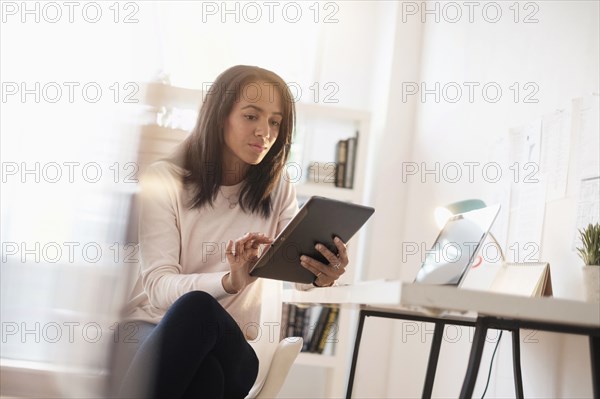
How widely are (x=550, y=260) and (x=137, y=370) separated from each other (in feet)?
3.67

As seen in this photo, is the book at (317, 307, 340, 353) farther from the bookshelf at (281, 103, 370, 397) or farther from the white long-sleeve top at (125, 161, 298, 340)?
the white long-sleeve top at (125, 161, 298, 340)

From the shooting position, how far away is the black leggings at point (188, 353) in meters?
1.22

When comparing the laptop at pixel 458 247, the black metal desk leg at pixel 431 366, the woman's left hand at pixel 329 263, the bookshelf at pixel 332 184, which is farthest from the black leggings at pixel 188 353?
the bookshelf at pixel 332 184

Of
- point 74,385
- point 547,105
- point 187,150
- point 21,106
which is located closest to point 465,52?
point 547,105

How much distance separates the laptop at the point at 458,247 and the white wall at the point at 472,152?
295mm

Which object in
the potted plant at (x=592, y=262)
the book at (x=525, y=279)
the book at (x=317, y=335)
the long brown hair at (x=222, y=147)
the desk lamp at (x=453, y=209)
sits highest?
the long brown hair at (x=222, y=147)

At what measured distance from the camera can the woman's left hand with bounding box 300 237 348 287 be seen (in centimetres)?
152

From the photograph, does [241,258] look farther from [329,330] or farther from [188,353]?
[329,330]

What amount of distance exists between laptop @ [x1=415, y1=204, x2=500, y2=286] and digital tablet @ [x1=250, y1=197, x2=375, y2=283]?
0.76 ft

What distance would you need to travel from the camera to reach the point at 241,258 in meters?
1.48

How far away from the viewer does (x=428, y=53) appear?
3098 mm

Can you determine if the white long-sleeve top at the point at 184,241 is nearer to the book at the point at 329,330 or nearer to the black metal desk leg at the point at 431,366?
the black metal desk leg at the point at 431,366

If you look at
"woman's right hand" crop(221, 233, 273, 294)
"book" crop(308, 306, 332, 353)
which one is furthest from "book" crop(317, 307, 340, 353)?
"woman's right hand" crop(221, 233, 273, 294)

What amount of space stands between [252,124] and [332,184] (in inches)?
47.7
